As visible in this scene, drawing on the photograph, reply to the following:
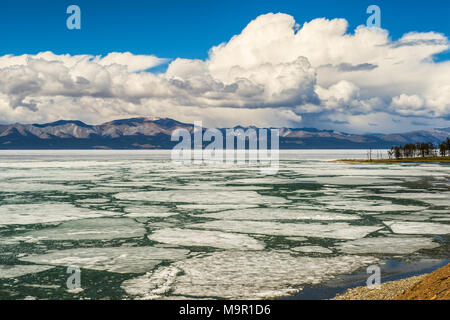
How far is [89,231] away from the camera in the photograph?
1373 centimetres

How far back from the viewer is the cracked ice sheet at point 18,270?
878 cm

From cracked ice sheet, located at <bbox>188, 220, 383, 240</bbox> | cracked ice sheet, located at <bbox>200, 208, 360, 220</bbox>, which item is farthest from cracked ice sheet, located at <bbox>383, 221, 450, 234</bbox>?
cracked ice sheet, located at <bbox>200, 208, 360, 220</bbox>

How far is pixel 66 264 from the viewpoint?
970 centimetres

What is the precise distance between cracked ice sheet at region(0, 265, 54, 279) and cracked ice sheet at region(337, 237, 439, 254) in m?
7.44

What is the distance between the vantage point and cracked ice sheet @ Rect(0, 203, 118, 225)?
1588cm

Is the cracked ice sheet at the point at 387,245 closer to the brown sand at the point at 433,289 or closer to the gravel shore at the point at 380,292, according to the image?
the gravel shore at the point at 380,292

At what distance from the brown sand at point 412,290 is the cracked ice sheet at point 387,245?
2.59 m

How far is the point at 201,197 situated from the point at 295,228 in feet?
32.7

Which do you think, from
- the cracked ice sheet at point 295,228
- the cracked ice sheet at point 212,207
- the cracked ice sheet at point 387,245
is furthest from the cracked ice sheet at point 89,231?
the cracked ice sheet at point 387,245

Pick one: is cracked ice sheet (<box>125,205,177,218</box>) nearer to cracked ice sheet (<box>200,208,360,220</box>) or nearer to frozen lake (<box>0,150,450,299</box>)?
frozen lake (<box>0,150,450,299</box>)

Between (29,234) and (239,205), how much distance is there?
31.9ft

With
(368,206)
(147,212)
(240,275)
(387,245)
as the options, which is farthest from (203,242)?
(368,206)

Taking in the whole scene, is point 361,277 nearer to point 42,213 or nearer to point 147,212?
point 147,212

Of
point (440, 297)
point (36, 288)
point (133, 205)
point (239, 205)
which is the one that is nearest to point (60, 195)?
point (133, 205)
